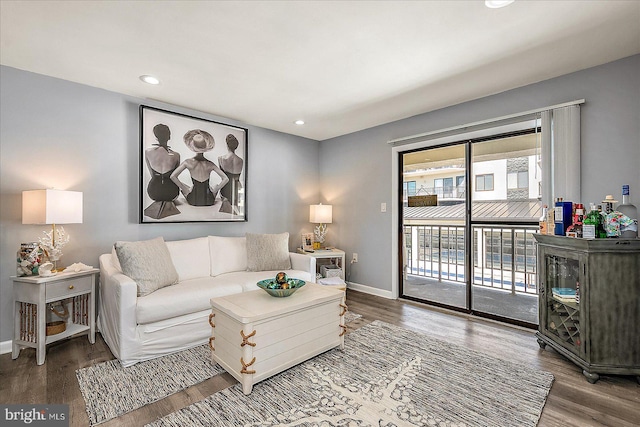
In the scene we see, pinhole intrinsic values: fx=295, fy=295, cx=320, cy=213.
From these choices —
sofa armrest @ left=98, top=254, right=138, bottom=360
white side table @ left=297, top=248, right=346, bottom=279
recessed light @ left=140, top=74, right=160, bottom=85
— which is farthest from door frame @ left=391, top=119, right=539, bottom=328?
sofa armrest @ left=98, top=254, right=138, bottom=360

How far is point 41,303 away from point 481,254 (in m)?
4.44

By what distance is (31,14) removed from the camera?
1852 mm

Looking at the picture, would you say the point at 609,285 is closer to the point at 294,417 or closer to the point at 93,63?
the point at 294,417

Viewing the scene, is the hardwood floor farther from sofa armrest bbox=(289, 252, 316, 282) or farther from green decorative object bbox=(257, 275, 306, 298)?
sofa armrest bbox=(289, 252, 316, 282)

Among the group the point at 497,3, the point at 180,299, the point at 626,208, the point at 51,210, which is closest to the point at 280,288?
the point at 180,299

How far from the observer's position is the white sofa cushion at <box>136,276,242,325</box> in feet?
7.59

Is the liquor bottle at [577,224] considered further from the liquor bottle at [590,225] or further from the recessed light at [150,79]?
the recessed light at [150,79]

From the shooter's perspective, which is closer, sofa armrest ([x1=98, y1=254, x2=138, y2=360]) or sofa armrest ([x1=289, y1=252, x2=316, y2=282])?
sofa armrest ([x1=98, y1=254, x2=138, y2=360])

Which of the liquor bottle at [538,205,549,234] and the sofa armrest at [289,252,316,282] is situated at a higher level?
the liquor bottle at [538,205,549,234]

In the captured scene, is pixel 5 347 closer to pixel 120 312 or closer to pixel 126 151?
pixel 120 312

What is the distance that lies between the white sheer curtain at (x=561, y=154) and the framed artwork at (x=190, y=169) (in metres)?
3.38

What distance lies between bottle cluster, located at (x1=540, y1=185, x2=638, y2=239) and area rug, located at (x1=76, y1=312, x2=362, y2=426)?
2.89 meters

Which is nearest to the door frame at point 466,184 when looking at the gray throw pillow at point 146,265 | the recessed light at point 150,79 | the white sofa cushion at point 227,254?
the white sofa cushion at point 227,254

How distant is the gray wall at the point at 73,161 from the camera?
2496 millimetres
